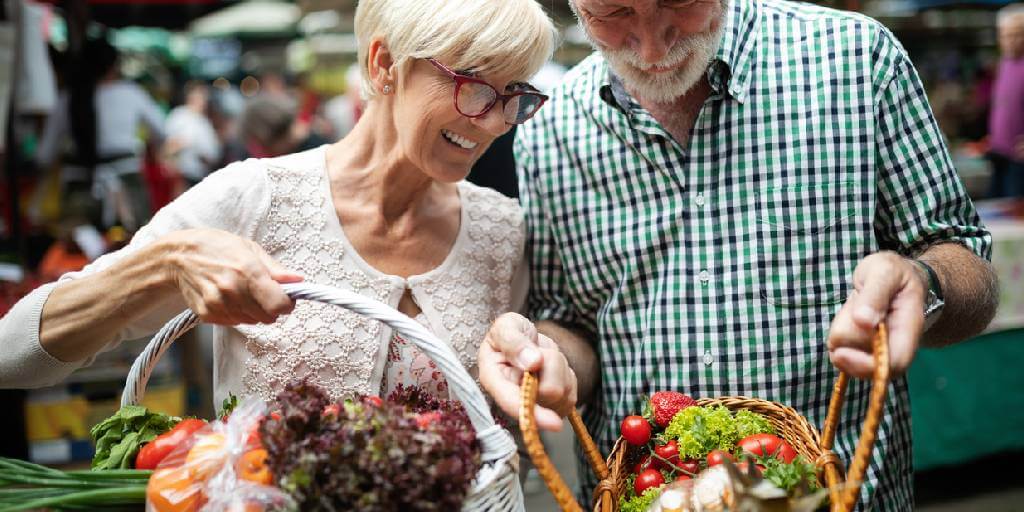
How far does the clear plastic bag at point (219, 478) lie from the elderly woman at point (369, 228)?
0.36m

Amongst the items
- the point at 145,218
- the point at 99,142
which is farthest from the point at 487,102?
the point at 99,142

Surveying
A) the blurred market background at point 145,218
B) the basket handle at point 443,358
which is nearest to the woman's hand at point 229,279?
the basket handle at point 443,358

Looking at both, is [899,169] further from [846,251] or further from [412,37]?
[412,37]

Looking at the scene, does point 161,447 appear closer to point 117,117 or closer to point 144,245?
point 144,245

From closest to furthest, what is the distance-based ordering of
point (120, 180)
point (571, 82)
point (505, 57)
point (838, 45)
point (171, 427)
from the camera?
point (171, 427), point (505, 57), point (838, 45), point (571, 82), point (120, 180)

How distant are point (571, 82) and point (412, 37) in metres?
0.55

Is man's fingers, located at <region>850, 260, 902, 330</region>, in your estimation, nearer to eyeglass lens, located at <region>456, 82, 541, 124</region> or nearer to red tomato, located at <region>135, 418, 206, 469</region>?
eyeglass lens, located at <region>456, 82, 541, 124</region>

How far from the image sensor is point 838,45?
1.97 m

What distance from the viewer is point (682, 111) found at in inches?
81.5

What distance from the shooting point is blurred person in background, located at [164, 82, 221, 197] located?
9070 mm

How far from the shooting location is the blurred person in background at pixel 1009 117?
6.54 m

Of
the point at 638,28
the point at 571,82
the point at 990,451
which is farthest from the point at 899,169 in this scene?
the point at 990,451

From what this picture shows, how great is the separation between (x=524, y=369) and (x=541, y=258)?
2.57 ft

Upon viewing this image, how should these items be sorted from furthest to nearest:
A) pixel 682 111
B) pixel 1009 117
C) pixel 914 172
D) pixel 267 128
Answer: pixel 1009 117, pixel 267 128, pixel 682 111, pixel 914 172
